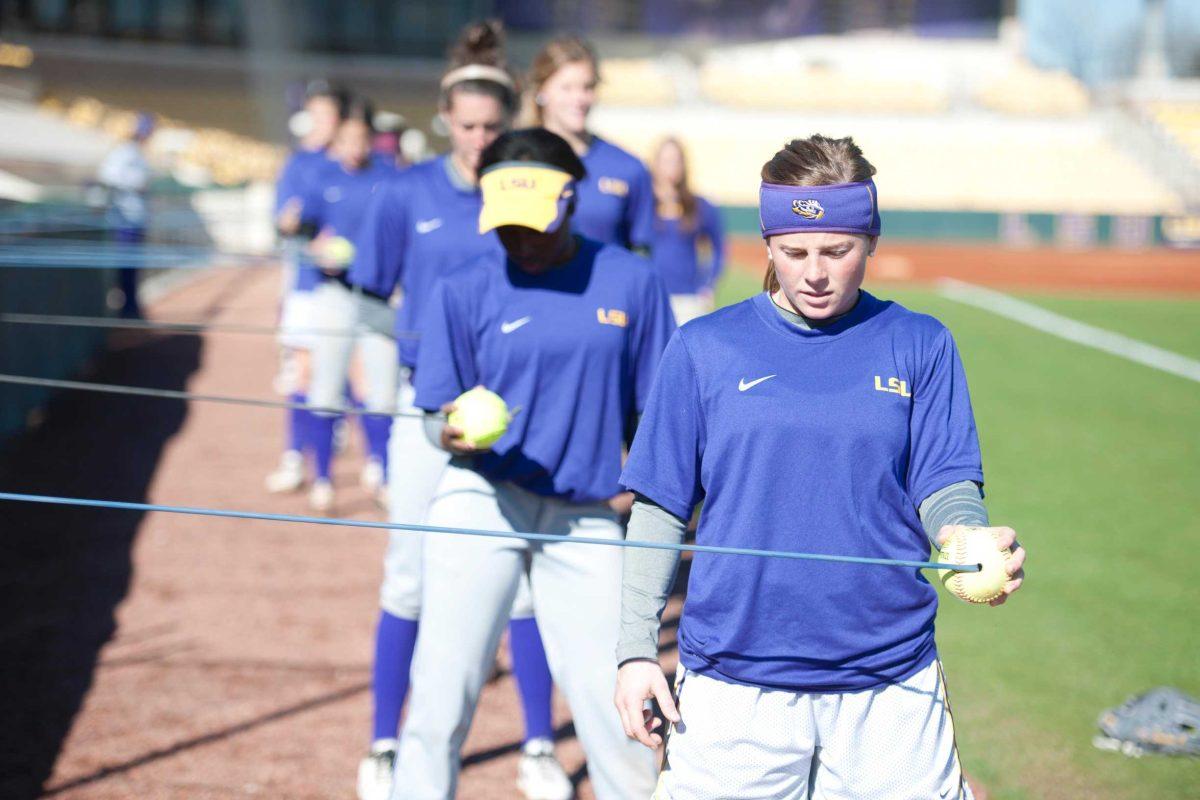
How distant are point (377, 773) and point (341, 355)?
384 cm

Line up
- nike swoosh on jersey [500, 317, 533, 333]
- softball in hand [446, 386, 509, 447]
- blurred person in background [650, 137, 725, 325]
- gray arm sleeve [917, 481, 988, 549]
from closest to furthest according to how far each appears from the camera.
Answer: gray arm sleeve [917, 481, 988, 549] → softball in hand [446, 386, 509, 447] → nike swoosh on jersey [500, 317, 533, 333] → blurred person in background [650, 137, 725, 325]

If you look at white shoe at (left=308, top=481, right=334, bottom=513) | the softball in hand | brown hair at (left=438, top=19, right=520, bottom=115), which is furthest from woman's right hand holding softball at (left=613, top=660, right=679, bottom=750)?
white shoe at (left=308, top=481, right=334, bottom=513)

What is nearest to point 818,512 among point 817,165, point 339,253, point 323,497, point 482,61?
point 817,165

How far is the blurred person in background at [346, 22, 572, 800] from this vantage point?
4469 millimetres

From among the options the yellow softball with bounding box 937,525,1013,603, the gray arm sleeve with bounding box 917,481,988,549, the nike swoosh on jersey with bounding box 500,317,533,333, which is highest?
the nike swoosh on jersey with bounding box 500,317,533,333

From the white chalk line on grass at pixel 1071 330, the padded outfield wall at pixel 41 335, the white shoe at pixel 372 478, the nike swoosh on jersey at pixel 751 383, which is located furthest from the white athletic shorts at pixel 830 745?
the white chalk line on grass at pixel 1071 330

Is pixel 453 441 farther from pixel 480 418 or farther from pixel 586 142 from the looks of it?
pixel 586 142

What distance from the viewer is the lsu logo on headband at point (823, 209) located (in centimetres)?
260

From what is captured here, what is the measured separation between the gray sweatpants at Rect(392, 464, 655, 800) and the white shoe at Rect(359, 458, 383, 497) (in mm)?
4862

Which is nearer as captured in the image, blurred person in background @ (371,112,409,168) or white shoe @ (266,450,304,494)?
white shoe @ (266,450,304,494)

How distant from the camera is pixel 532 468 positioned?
370cm

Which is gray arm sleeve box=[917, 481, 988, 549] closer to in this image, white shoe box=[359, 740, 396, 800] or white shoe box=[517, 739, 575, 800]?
white shoe box=[517, 739, 575, 800]

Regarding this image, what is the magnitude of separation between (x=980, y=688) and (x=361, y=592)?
3371 mm

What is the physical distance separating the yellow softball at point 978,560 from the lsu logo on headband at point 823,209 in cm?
66
